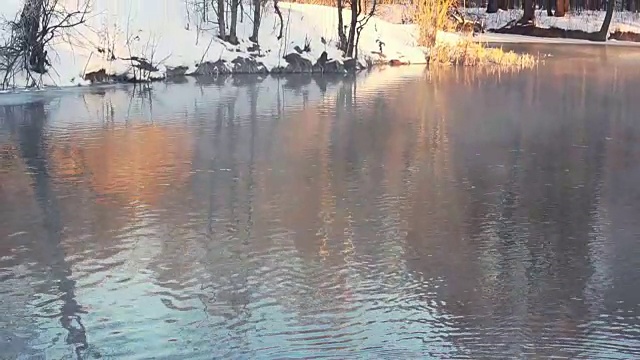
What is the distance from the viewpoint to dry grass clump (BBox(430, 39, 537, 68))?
23734 mm

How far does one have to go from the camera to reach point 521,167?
30.5 ft

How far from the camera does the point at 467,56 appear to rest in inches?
938

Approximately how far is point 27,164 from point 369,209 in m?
3.90

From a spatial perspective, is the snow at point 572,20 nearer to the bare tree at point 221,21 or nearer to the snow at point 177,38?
the snow at point 177,38

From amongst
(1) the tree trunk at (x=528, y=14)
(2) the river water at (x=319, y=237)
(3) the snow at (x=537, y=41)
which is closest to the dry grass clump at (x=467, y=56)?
(2) the river water at (x=319, y=237)

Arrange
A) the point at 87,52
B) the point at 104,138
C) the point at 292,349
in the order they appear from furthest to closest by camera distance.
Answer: the point at 87,52 → the point at 104,138 → the point at 292,349

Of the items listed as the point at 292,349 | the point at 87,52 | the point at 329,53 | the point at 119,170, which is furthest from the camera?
the point at 329,53

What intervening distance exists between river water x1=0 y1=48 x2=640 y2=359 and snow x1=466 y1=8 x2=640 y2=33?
3104 centimetres

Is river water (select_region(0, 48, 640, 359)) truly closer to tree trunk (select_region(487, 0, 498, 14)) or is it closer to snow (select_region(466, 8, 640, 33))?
snow (select_region(466, 8, 640, 33))

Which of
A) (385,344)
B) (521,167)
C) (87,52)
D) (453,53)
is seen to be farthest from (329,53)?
(385,344)

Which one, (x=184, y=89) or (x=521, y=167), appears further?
(x=184, y=89)

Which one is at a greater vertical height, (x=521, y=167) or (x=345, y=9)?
(x=345, y=9)

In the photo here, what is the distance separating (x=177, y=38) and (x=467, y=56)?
7.34 meters

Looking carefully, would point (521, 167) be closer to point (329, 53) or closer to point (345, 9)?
point (329, 53)
